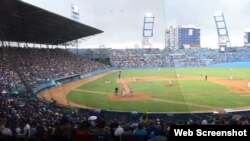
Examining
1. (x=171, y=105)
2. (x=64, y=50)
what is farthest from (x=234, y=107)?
(x=64, y=50)

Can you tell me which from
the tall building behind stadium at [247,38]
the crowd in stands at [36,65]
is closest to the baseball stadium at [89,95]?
the crowd in stands at [36,65]

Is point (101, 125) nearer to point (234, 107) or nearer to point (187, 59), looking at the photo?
point (234, 107)

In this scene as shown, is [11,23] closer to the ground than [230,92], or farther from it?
farther from it

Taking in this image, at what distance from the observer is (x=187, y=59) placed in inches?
2539

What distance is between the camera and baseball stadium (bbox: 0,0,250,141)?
8164mm

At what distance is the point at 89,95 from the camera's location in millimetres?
15477

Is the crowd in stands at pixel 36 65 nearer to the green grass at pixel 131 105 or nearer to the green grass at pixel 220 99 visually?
the green grass at pixel 131 105

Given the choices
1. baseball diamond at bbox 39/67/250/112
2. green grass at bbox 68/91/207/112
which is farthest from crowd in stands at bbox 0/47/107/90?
green grass at bbox 68/91/207/112

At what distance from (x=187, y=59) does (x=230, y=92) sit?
38.0 m

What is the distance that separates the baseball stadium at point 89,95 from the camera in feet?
26.8

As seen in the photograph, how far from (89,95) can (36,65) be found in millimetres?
18873

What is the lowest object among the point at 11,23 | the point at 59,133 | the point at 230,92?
the point at 230,92

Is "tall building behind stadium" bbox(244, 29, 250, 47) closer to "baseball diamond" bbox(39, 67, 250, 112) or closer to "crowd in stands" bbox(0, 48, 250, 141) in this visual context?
"crowd in stands" bbox(0, 48, 250, 141)

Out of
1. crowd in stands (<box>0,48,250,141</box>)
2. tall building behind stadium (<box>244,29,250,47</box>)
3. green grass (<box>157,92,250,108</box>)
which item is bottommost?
green grass (<box>157,92,250,108</box>)
